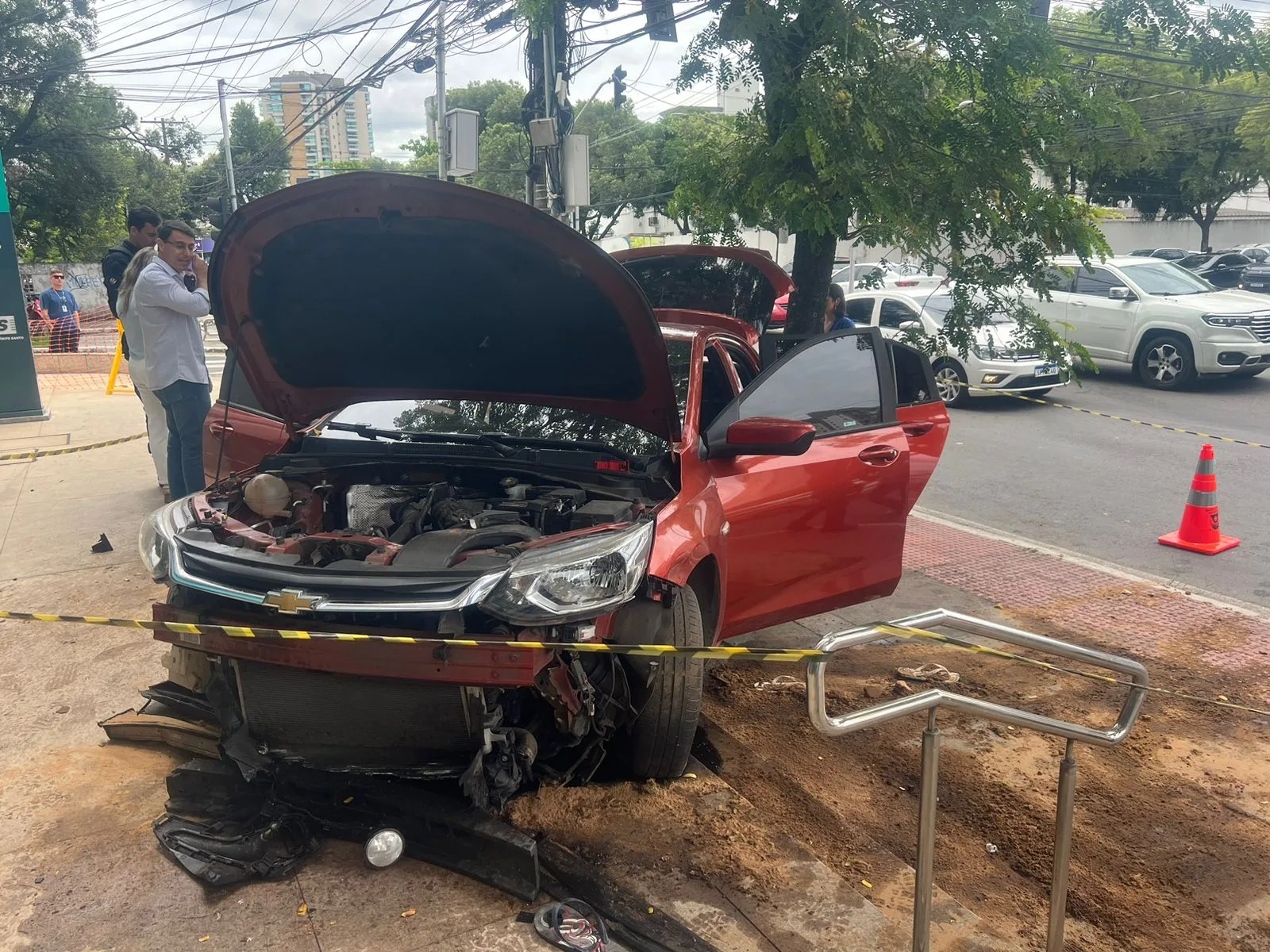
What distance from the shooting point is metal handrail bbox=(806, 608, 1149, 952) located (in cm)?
244

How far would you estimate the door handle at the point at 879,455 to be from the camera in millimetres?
4340

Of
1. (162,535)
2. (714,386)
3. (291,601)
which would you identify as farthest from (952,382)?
(291,601)

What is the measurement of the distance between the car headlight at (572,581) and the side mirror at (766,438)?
2.48 feet

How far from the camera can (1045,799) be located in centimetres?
359

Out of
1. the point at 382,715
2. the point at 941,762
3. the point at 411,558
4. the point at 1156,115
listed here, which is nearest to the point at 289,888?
the point at 382,715

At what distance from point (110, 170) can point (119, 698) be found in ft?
105

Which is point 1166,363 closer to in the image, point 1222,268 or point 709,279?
point 709,279

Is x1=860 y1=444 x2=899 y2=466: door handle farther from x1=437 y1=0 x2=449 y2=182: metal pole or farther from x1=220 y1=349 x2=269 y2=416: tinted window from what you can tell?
x1=437 y1=0 x2=449 y2=182: metal pole

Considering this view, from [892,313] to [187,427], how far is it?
9698 mm

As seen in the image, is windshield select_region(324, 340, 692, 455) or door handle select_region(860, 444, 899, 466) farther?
door handle select_region(860, 444, 899, 466)

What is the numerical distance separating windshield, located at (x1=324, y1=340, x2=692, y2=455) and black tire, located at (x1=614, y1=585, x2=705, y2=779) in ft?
2.42

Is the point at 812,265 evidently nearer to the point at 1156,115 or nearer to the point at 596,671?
the point at 596,671

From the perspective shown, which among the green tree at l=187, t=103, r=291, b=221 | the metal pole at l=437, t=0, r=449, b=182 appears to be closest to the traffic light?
the metal pole at l=437, t=0, r=449, b=182

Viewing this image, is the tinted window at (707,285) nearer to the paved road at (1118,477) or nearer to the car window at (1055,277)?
the car window at (1055,277)
